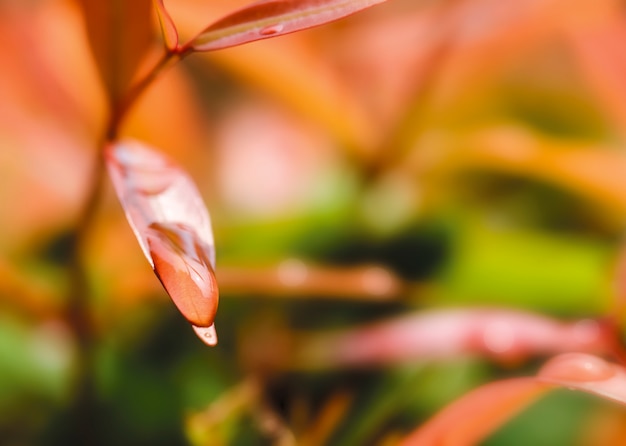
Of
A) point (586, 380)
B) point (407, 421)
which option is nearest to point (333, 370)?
point (407, 421)

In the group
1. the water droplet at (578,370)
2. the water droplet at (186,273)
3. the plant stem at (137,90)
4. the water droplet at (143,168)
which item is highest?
the plant stem at (137,90)

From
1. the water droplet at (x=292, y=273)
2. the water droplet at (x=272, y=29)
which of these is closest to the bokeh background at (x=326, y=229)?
the water droplet at (x=292, y=273)

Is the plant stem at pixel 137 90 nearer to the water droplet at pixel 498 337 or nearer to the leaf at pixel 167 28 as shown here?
the leaf at pixel 167 28

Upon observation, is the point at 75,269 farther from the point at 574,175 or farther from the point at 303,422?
the point at 574,175

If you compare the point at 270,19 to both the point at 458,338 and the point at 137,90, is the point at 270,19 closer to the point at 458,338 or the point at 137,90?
the point at 137,90

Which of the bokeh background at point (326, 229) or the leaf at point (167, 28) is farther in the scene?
the bokeh background at point (326, 229)

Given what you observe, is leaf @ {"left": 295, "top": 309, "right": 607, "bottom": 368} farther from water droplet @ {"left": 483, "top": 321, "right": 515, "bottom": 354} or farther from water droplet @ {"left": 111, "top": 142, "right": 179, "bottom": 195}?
water droplet @ {"left": 111, "top": 142, "right": 179, "bottom": 195}

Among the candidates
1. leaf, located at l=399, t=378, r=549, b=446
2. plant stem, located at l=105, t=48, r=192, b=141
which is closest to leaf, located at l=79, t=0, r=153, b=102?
plant stem, located at l=105, t=48, r=192, b=141
